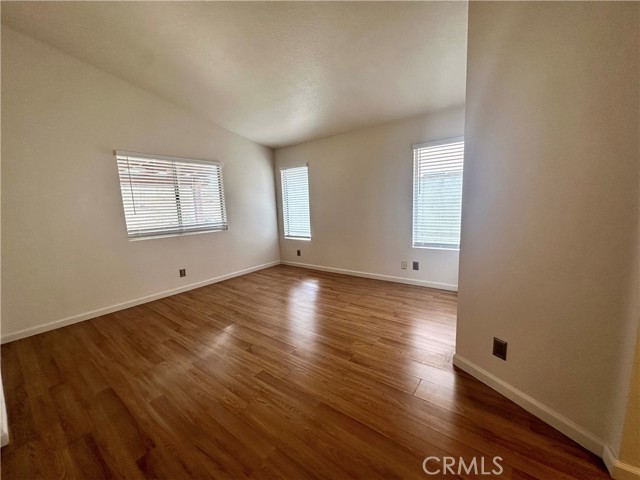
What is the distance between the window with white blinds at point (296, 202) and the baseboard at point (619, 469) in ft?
13.2

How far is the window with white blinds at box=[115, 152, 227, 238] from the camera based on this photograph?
3061 mm

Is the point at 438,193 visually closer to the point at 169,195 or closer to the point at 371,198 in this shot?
the point at 371,198

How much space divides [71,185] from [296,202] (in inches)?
121

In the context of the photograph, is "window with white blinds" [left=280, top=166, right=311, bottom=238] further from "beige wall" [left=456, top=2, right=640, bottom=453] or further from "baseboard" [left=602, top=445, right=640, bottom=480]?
"baseboard" [left=602, top=445, right=640, bottom=480]

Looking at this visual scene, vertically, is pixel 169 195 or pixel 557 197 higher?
pixel 169 195

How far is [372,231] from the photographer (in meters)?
3.77

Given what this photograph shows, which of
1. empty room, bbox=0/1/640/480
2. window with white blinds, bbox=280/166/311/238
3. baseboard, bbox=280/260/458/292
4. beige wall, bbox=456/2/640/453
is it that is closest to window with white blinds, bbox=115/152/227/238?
empty room, bbox=0/1/640/480

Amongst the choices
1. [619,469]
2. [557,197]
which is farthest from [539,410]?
[557,197]

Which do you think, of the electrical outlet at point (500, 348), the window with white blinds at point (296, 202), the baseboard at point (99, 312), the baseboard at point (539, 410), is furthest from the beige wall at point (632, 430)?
the baseboard at point (99, 312)

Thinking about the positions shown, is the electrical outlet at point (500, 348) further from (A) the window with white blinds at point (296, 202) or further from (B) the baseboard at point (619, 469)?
(A) the window with white blinds at point (296, 202)

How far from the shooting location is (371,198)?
3.70 metres

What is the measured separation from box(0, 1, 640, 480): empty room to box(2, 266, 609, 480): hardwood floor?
0.6 inches

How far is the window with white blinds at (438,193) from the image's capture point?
3.03 metres

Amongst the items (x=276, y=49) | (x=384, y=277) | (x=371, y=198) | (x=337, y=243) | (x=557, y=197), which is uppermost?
(x=276, y=49)
